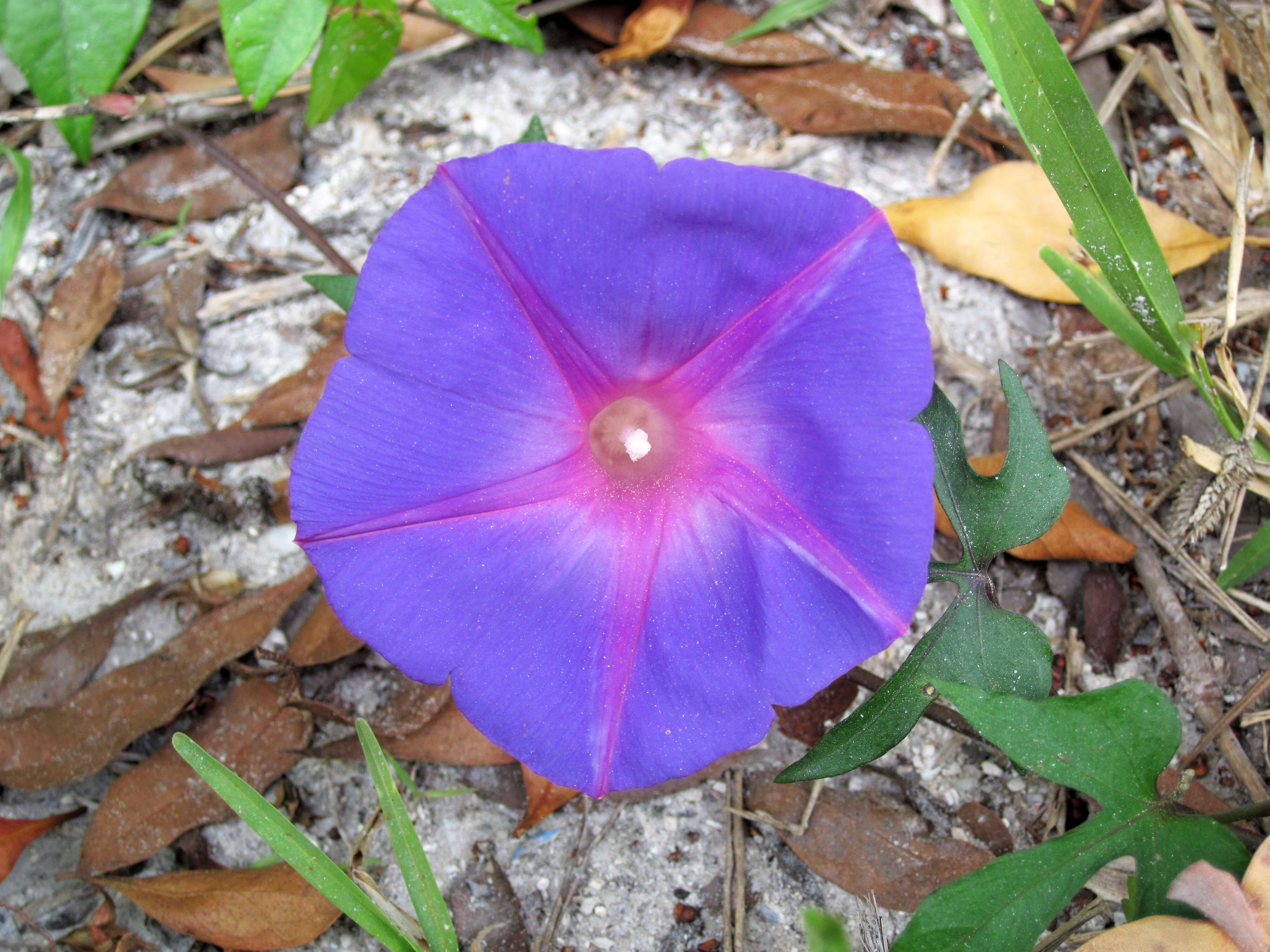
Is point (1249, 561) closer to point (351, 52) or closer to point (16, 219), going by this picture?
point (351, 52)

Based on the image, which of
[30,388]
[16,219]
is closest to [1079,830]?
[30,388]

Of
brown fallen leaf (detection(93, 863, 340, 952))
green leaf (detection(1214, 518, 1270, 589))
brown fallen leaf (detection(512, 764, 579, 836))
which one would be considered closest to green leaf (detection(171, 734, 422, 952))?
brown fallen leaf (detection(93, 863, 340, 952))

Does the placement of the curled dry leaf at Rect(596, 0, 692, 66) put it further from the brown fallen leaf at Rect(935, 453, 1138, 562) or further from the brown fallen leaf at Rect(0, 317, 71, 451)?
the brown fallen leaf at Rect(0, 317, 71, 451)

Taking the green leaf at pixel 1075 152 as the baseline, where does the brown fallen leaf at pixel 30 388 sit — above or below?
below

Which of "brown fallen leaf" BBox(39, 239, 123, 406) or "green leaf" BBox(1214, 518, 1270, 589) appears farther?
"brown fallen leaf" BBox(39, 239, 123, 406)

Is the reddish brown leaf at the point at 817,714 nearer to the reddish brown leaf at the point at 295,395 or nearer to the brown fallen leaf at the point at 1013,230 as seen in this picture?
the brown fallen leaf at the point at 1013,230

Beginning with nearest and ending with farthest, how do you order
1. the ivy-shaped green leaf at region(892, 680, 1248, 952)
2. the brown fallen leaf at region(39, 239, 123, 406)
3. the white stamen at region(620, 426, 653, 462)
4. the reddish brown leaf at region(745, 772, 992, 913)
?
the ivy-shaped green leaf at region(892, 680, 1248, 952) → the white stamen at region(620, 426, 653, 462) → the reddish brown leaf at region(745, 772, 992, 913) → the brown fallen leaf at region(39, 239, 123, 406)

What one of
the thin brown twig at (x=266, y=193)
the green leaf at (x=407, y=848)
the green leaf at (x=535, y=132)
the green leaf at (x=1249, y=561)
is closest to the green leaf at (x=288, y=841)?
the green leaf at (x=407, y=848)

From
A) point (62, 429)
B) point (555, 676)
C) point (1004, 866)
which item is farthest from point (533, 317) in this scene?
point (62, 429)
